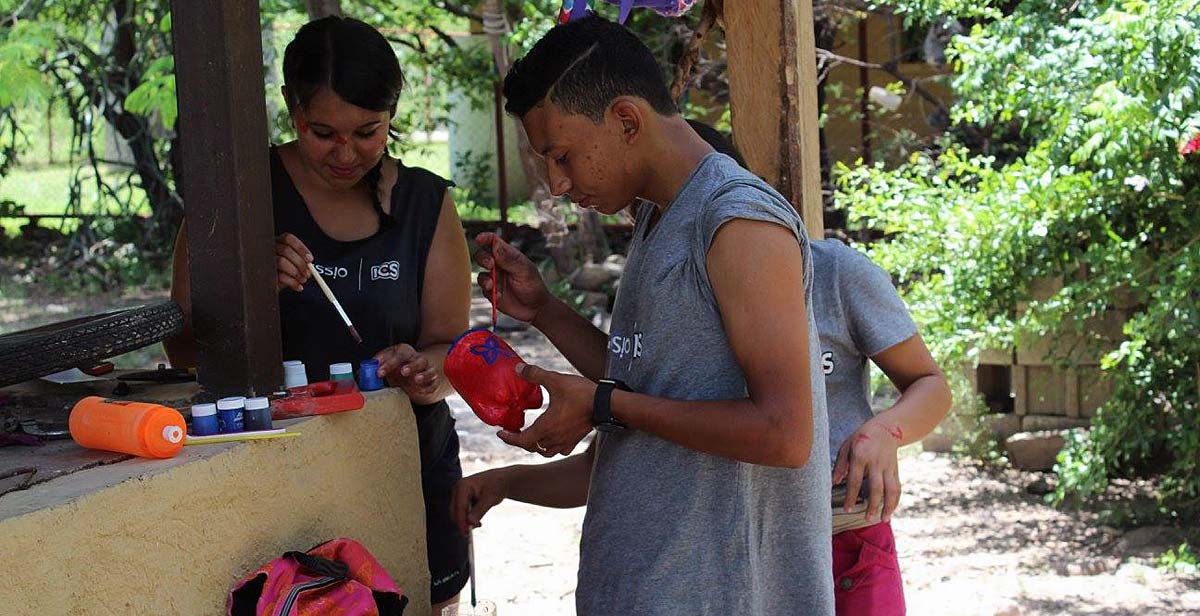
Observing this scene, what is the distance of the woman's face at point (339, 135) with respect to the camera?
246cm

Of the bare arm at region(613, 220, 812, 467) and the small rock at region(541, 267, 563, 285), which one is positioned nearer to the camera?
the bare arm at region(613, 220, 812, 467)

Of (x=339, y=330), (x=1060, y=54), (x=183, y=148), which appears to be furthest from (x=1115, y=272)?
(x=183, y=148)

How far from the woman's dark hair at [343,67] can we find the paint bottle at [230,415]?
0.73 meters

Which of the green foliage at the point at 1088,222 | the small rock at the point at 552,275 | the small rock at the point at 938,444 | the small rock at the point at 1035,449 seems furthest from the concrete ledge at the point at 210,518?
the small rock at the point at 552,275

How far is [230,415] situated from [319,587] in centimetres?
28

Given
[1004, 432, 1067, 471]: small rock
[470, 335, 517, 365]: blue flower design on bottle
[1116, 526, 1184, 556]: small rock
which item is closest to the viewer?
[470, 335, 517, 365]: blue flower design on bottle

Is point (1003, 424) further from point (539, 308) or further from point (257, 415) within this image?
point (257, 415)

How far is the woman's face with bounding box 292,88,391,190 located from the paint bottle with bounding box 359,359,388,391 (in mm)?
418

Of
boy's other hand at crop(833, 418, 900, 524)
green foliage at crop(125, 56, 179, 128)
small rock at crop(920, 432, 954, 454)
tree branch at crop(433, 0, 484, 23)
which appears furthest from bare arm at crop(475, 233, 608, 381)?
tree branch at crop(433, 0, 484, 23)

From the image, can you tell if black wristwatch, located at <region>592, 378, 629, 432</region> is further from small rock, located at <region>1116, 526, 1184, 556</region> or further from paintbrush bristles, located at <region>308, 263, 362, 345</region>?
small rock, located at <region>1116, 526, 1184, 556</region>

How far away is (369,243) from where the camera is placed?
259 cm

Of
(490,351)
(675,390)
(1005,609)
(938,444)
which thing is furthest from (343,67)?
(938,444)

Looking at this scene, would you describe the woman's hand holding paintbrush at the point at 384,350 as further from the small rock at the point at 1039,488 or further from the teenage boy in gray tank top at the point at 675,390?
the small rock at the point at 1039,488

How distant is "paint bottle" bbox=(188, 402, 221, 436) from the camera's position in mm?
1905
